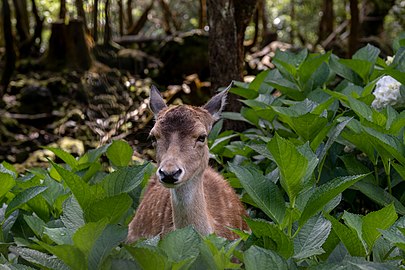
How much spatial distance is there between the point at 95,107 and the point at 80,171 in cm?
624

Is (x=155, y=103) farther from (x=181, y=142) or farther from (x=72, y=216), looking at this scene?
(x=72, y=216)

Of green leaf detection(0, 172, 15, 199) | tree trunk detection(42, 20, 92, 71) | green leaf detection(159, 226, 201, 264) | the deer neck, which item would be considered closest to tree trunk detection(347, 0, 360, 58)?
tree trunk detection(42, 20, 92, 71)

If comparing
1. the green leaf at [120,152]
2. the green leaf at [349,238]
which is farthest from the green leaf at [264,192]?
the green leaf at [120,152]

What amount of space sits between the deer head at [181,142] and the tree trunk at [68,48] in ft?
26.8

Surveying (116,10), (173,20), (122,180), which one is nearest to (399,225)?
(122,180)

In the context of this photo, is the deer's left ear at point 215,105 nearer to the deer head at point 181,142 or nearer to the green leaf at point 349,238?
the deer head at point 181,142

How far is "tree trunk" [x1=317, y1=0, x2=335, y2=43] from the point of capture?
14.1 meters

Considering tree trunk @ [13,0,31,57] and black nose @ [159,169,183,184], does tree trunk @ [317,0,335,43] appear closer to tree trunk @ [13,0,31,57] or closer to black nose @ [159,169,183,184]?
tree trunk @ [13,0,31,57]

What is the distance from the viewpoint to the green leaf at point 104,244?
2258 mm

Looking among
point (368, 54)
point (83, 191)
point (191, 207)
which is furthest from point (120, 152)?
point (368, 54)

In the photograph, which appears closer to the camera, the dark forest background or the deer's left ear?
the deer's left ear

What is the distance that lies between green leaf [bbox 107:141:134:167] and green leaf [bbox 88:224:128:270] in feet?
5.82

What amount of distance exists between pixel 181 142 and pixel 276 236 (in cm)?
136

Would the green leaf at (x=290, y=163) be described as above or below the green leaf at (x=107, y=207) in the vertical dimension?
above
